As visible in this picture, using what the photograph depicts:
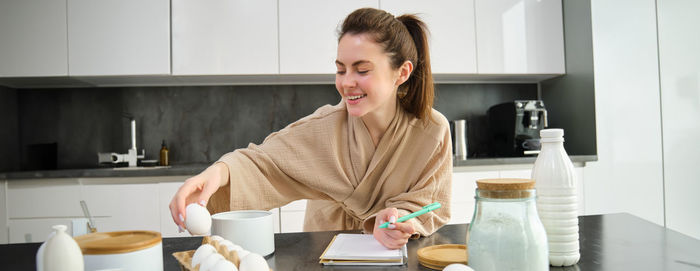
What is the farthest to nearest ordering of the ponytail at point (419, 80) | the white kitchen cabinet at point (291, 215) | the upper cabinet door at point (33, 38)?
the upper cabinet door at point (33, 38)
the white kitchen cabinet at point (291, 215)
the ponytail at point (419, 80)

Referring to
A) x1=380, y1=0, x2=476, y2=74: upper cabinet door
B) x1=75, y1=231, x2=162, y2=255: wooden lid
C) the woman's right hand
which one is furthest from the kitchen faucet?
x1=75, y1=231, x2=162, y2=255: wooden lid

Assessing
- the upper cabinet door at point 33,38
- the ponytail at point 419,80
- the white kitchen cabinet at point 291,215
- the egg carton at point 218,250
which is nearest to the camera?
the egg carton at point 218,250

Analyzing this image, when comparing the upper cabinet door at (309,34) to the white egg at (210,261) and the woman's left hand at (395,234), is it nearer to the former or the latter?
the woman's left hand at (395,234)

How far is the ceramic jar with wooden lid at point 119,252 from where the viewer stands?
2.16ft

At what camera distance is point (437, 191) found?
1.29 m

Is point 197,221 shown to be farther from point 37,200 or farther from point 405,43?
point 37,200

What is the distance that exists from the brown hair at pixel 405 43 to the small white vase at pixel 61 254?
0.91 m

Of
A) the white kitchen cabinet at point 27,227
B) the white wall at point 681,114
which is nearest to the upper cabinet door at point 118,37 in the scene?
the white kitchen cabinet at point 27,227

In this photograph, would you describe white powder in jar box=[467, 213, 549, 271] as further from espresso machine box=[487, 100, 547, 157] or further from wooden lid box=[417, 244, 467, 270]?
espresso machine box=[487, 100, 547, 157]

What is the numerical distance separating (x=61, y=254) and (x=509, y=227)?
0.60 metres

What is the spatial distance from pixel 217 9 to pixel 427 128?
1.97 metres

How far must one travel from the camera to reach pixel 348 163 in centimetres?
142

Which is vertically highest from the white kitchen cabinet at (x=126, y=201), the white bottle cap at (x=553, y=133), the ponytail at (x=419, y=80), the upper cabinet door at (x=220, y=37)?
the upper cabinet door at (x=220, y=37)

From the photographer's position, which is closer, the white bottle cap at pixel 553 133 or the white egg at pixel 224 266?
the white egg at pixel 224 266
